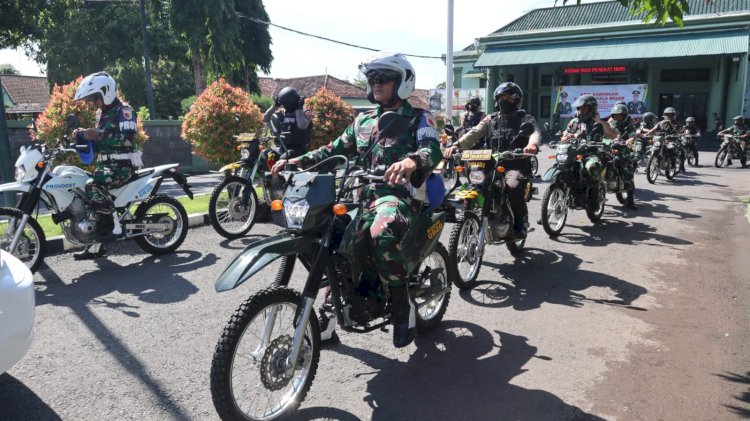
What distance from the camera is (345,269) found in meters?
3.45

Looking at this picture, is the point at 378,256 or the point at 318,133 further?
the point at 318,133

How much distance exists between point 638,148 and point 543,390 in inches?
515

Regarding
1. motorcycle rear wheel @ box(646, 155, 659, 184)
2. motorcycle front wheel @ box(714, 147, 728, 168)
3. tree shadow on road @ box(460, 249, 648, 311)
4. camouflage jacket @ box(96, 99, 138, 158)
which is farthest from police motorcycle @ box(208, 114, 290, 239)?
motorcycle front wheel @ box(714, 147, 728, 168)

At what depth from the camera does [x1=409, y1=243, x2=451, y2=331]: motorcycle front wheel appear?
4221 mm

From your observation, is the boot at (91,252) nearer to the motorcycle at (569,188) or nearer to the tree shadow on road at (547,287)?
the tree shadow on road at (547,287)

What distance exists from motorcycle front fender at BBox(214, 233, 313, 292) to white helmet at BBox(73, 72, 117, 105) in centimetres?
466

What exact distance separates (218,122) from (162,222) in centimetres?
498

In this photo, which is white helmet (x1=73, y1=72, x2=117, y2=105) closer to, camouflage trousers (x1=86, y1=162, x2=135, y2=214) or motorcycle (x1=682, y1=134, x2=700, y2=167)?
camouflage trousers (x1=86, y1=162, x2=135, y2=214)

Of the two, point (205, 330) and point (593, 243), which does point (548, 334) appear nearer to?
point (205, 330)

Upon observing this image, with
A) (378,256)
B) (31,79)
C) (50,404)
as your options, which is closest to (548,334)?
(378,256)

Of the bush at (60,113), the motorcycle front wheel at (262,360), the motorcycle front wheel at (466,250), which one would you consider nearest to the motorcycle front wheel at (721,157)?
the motorcycle front wheel at (466,250)

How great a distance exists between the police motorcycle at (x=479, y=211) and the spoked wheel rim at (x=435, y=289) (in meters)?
0.61

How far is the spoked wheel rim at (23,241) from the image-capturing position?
18.9ft

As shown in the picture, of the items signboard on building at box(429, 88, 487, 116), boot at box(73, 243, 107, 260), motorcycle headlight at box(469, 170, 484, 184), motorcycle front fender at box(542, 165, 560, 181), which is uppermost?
signboard on building at box(429, 88, 487, 116)
